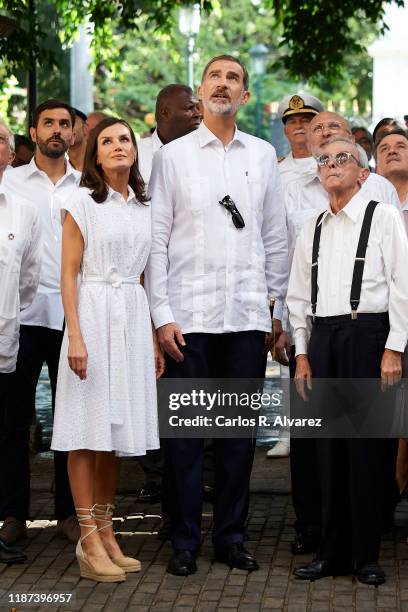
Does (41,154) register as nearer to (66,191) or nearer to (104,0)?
(66,191)

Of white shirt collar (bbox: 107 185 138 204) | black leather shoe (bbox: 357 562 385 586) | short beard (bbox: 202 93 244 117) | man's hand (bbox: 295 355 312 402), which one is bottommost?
black leather shoe (bbox: 357 562 385 586)

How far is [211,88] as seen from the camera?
7.05m

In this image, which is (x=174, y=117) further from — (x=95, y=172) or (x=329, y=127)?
(x=95, y=172)

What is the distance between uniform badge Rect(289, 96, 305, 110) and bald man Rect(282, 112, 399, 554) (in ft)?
3.28

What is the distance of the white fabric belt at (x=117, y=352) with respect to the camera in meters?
6.80

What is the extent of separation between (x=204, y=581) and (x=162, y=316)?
1289mm

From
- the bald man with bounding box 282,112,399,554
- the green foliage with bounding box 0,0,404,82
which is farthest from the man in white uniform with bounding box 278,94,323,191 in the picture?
the green foliage with bounding box 0,0,404,82

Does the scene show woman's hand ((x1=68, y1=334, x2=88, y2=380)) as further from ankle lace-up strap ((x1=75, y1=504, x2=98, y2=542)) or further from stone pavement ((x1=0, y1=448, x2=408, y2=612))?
stone pavement ((x1=0, y1=448, x2=408, y2=612))

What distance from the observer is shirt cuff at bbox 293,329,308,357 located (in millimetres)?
7004

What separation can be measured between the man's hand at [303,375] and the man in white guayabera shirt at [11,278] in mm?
1422

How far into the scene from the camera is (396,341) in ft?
21.8

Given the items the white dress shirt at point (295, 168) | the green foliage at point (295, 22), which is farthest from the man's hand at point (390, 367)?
the green foliage at point (295, 22)

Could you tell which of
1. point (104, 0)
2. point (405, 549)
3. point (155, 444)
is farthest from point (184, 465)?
point (104, 0)

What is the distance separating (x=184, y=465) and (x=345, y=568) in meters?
0.93
